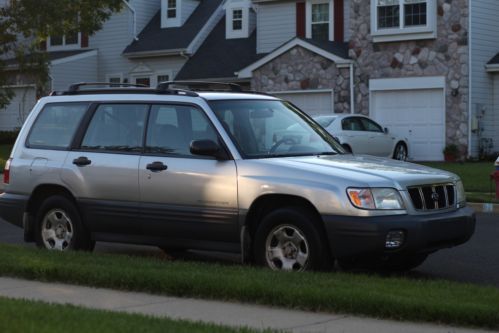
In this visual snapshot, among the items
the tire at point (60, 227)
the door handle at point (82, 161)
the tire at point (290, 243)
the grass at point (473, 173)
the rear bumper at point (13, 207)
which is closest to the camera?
the tire at point (290, 243)

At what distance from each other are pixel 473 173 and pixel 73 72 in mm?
21431

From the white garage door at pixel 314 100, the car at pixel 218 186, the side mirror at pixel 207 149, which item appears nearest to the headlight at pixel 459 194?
the car at pixel 218 186

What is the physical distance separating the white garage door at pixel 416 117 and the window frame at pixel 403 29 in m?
1.63

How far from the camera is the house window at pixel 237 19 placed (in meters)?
37.4

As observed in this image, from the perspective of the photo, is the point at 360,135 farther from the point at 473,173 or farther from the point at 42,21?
the point at 42,21

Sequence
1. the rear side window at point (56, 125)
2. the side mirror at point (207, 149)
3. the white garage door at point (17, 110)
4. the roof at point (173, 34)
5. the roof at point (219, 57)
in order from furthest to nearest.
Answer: the white garage door at point (17, 110) < the roof at point (173, 34) < the roof at point (219, 57) < the rear side window at point (56, 125) < the side mirror at point (207, 149)

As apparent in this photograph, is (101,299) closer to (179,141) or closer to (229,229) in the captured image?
(229,229)

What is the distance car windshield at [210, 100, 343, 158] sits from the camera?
9797 millimetres

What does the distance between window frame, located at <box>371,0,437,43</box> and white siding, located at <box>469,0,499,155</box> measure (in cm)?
112

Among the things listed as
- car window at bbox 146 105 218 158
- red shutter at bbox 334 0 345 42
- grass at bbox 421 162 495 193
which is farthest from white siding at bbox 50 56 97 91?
car window at bbox 146 105 218 158

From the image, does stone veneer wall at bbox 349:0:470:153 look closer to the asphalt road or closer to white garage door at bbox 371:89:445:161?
white garage door at bbox 371:89:445:161

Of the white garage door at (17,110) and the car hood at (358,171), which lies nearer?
the car hood at (358,171)

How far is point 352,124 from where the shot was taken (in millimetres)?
25719

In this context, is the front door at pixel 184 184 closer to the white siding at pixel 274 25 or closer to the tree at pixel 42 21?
the tree at pixel 42 21
